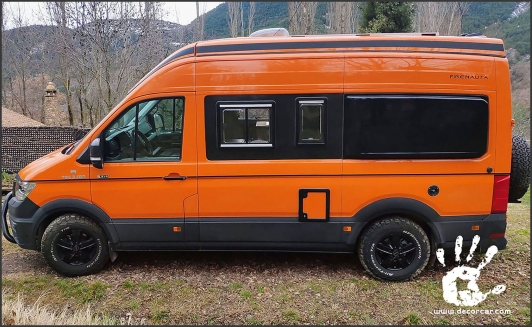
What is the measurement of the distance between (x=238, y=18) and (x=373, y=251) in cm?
1616

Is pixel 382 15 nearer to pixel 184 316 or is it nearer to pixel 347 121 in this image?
pixel 347 121

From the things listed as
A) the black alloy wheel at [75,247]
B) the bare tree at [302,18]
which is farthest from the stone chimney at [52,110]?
the black alloy wheel at [75,247]

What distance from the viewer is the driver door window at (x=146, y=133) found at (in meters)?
4.29

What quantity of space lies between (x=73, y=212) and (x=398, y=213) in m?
3.78

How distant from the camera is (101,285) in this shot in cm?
425

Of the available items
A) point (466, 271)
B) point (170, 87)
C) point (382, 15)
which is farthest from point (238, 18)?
point (466, 271)

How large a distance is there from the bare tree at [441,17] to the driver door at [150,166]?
59.8 feet

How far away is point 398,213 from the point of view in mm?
4254

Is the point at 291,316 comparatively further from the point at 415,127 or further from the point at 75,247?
the point at 75,247

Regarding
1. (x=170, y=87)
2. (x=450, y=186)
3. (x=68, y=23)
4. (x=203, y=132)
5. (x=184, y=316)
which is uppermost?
(x=68, y=23)

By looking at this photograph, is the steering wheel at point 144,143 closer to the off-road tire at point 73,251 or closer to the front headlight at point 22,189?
the off-road tire at point 73,251

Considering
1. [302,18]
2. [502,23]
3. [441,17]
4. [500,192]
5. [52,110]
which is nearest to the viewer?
[500,192]

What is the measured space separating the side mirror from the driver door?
0.06 meters

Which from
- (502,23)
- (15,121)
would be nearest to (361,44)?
(15,121)
